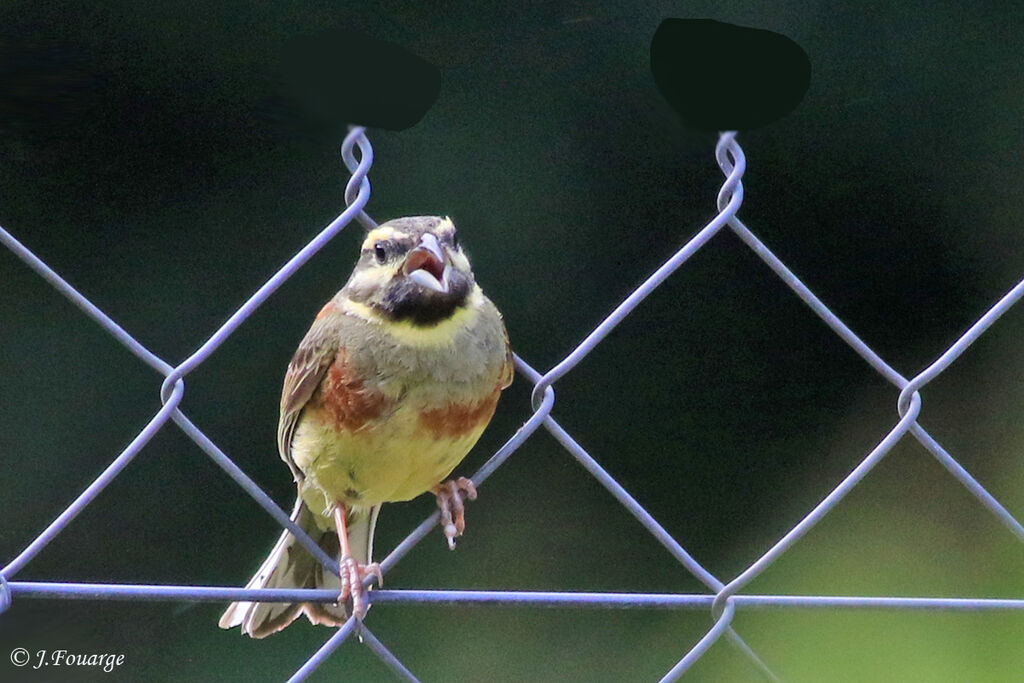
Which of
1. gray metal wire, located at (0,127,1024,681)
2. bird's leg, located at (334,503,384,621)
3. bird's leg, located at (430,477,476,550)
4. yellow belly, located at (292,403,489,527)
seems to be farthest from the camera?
bird's leg, located at (430,477,476,550)

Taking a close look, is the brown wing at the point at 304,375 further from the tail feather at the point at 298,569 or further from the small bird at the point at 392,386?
the tail feather at the point at 298,569

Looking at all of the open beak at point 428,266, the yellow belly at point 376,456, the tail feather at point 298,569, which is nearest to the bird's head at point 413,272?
the open beak at point 428,266

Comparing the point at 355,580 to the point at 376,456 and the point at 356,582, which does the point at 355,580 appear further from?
the point at 376,456

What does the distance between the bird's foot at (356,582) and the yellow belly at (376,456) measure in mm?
161

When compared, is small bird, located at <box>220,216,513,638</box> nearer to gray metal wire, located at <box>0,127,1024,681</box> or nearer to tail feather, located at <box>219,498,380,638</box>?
tail feather, located at <box>219,498,380,638</box>

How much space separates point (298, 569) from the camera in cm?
209

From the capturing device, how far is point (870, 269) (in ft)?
10.7

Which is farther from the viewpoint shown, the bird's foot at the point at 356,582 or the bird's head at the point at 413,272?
the bird's head at the point at 413,272

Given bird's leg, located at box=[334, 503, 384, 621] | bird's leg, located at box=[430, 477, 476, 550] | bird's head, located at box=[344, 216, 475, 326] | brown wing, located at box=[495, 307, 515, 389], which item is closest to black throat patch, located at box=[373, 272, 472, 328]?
bird's head, located at box=[344, 216, 475, 326]

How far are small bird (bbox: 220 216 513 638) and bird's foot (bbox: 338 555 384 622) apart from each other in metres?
0.12

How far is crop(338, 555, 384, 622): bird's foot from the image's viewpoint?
1630 millimetres

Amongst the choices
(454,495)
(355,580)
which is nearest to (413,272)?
(454,495)

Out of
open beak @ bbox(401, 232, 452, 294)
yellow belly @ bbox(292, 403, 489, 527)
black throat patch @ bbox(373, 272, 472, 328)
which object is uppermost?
open beak @ bbox(401, 232, 452, 294)

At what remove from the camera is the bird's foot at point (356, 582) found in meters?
1.63
